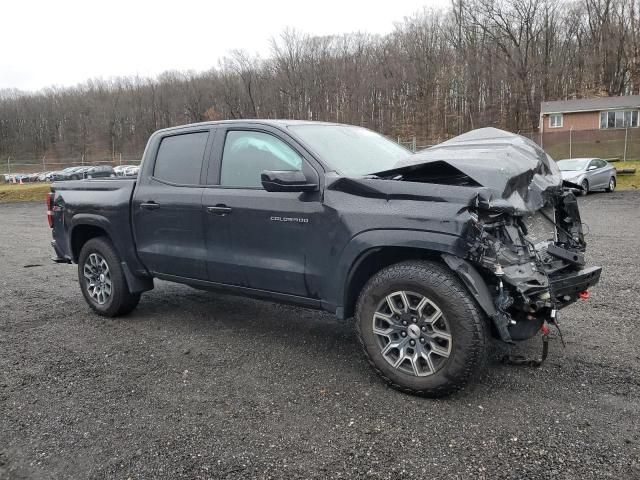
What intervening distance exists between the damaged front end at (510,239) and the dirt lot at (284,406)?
Answer: 1.92 ft

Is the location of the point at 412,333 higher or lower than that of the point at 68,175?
lower

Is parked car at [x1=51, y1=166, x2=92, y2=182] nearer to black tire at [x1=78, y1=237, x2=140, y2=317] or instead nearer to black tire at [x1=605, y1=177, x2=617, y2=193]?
black tire at [x1=605, y1=177, x2=617, y2=193]

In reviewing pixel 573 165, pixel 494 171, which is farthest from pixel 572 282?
pixel 573 165

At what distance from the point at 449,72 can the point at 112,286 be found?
5593 cm

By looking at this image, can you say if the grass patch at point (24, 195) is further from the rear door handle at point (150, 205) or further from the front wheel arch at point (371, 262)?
the front wheel arch at point (371, 262)

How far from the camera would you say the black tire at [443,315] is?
3.18 metres

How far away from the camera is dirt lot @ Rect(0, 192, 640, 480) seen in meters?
2.74

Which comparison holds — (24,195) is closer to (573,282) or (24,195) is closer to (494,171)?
(494,171)

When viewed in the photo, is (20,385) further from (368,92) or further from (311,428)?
(368,92)

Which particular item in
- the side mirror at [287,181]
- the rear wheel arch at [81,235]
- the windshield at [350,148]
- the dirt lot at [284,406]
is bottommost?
the dirt lot at [284,406]

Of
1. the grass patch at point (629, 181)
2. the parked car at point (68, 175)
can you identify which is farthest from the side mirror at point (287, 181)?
the parked car at point (68, 175)

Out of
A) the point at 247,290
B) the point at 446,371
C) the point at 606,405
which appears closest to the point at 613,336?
the point at 606,405

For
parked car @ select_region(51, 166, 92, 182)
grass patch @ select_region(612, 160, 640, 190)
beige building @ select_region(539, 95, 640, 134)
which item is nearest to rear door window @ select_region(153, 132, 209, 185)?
grass patch @ select_region(612, 160, 640, 190)

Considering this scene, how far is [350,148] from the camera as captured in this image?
4391 mm
